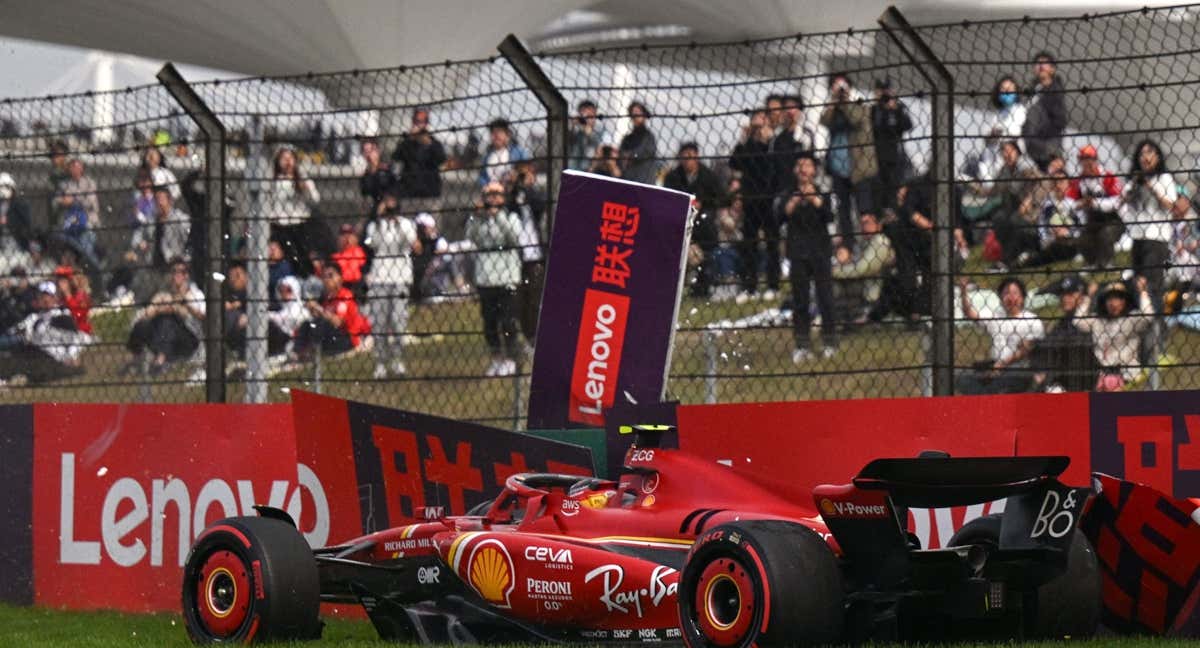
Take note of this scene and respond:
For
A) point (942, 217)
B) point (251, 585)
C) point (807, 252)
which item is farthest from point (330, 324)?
point (942, 217)

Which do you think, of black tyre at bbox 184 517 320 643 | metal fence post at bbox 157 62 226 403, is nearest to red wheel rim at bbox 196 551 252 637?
black tyre at bbox 184 517 320 643

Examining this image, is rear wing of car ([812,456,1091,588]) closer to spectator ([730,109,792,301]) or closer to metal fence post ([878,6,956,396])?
metal fence post ([878,6,956,396])

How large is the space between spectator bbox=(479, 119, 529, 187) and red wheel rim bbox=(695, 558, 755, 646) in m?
3.75

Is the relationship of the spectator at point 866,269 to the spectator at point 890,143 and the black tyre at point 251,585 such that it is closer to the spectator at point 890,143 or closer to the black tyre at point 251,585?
the spectator at point 890,143

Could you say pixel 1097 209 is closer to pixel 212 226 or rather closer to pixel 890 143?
pixel 890 143

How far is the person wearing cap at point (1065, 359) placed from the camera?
30.5ft

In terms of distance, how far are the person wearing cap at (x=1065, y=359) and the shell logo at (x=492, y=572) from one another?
309 cm

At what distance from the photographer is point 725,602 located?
21.1ft

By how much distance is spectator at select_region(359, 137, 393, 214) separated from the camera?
10828 mm

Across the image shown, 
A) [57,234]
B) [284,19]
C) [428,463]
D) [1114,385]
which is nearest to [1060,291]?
[1114,385]

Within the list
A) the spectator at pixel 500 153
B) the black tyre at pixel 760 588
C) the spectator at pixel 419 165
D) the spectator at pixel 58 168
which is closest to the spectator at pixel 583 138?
the spectator at pixel 500 153

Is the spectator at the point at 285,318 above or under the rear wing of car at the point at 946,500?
above

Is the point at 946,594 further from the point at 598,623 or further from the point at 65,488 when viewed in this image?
the point at 65,488

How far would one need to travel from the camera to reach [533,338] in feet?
33.7
